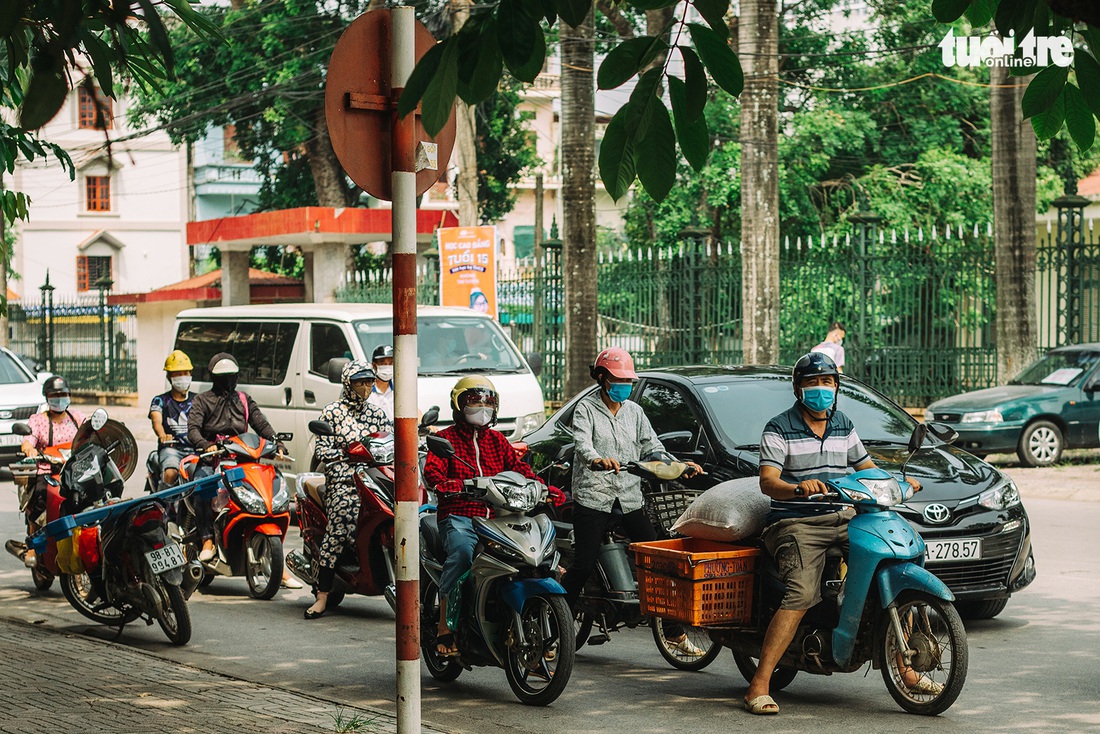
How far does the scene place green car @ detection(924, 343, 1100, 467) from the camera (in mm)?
17094

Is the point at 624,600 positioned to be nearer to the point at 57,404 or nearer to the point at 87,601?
the point at 87,601

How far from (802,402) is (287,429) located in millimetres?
8116

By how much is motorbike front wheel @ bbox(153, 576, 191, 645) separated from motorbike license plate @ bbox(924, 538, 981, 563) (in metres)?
4.30

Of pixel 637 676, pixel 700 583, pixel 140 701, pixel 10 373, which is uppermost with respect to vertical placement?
pixel 10 373

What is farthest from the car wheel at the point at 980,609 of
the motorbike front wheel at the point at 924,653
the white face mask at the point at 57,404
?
the white face mask at the point at 57,404

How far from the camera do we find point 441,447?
6938 mm

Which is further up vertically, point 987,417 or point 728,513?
point 728,513

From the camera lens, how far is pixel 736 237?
30594mm

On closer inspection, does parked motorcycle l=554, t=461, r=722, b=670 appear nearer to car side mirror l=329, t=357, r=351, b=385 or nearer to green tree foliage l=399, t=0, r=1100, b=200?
green tree foliage l=399, t=0, r=1100, b=200

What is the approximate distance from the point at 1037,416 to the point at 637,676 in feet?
36.7

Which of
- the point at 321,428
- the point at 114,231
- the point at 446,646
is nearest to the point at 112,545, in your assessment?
the point at 321,428

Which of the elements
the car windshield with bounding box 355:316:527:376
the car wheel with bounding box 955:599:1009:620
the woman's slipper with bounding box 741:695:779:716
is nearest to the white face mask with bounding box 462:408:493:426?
the woman's slipper with bounding box 741:695:779:716

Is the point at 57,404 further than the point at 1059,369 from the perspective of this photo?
No

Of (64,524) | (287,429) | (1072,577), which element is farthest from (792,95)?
(64,524)
